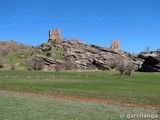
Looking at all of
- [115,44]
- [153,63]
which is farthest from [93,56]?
[153,63]

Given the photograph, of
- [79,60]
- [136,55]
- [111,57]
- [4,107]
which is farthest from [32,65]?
[4,107]

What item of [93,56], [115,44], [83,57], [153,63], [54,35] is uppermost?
[54,35]

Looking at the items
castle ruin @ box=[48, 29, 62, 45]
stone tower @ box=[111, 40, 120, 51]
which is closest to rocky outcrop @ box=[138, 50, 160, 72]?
stone tower @ box=[111, 40, 120, 51]

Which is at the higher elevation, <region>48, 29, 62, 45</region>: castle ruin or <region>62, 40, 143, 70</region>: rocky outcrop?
<region>48, 29, 62, 45</region>: castle ruin

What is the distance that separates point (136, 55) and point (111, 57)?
49.7 feet

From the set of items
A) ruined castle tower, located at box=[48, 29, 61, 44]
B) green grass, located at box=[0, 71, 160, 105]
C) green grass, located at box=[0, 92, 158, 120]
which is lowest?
green grass, located at box=[0, 92, 158, 120]

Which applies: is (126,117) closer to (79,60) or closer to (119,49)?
(79,60)

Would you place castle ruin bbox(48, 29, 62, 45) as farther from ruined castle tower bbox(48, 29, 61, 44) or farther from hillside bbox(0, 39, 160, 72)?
hillside bbox(0, 39, 160, 72)

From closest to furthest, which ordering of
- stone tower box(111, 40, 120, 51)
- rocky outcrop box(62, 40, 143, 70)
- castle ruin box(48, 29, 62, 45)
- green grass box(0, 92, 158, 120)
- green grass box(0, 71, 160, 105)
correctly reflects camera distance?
green grass box(0, 92, 158, 120), green grass box(0, 71, 160, 105), rocky outcrop box(62, 40, 143, 70), castle ruin box(48, 29, 62, 45), stone tower box(111, 40, 120, 51)

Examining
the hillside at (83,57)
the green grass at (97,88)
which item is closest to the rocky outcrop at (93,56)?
the hillside at (83,57)

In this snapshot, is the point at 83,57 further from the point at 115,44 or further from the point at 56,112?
the point at 56,112

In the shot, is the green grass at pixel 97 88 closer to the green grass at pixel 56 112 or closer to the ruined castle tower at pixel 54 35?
the green grass at pixel 56 112

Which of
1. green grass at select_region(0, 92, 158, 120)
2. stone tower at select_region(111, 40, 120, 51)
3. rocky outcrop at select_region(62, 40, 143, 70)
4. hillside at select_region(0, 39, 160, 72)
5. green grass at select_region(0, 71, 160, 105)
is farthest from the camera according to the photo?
stone tower at select_region(111, 40, 120, 51)

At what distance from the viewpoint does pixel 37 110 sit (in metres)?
18.1
